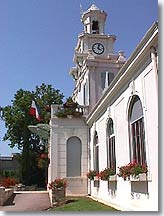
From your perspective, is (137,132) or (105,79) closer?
(137,132)

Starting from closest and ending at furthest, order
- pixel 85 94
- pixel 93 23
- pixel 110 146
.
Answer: pixel 110 146
pixel 85 94
pixel 93 23

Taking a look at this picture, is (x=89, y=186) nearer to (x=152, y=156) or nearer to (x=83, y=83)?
(x=83, y=83)

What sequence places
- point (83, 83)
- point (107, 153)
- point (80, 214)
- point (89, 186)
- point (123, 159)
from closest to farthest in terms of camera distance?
1. point (80, 214)
2. point (123, 159)
3. point (107, 153)
4. point (89, 186)
5. point (83, 83)

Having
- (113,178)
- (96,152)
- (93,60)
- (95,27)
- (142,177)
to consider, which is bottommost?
(113,178)

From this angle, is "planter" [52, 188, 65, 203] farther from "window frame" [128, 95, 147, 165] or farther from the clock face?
the clock face

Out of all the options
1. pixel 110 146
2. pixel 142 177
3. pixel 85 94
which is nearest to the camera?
pixel 142 177

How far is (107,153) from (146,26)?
4136mm

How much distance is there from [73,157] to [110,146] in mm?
3394

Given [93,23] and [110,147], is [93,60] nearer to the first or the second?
[93,23]

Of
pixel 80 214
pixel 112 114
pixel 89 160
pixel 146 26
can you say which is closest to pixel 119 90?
pixel 112 114

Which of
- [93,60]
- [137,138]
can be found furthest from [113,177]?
[93,60]

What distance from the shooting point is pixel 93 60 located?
14133 millimetres

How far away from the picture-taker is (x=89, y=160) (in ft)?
38.4

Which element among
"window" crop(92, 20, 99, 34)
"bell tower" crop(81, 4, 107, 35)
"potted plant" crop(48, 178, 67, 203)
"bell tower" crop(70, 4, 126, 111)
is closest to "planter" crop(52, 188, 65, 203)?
"potted plant" crop(48, 178, 67, 203)
